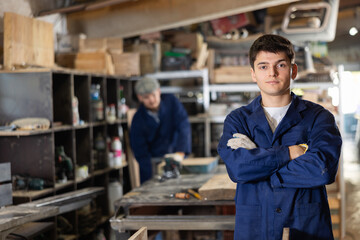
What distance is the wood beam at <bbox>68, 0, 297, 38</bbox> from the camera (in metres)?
5.20

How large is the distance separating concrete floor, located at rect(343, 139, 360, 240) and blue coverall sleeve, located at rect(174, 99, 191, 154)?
1.99 metres

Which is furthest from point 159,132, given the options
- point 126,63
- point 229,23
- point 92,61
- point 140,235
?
point 140,235

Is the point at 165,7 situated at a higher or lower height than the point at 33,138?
higher

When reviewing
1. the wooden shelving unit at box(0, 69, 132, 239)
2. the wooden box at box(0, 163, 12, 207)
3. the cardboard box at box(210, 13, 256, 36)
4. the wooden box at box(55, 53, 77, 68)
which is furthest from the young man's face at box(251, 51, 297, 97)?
the cardboard box at box(210, 13, 256, 36)

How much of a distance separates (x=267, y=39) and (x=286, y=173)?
0.66 meters

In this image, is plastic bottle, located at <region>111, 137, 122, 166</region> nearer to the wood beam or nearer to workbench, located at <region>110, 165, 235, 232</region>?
the wood beam

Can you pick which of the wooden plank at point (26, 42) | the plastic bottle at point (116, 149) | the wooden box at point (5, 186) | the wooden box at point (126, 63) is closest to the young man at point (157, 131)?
the plastic bottle at point (116, 149)

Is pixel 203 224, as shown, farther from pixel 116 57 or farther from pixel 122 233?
pixel 116 57

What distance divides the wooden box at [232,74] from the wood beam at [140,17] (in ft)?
2.10

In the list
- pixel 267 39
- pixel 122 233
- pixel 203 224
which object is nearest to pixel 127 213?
pixel 122 233

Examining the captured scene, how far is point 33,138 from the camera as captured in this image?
3641mm

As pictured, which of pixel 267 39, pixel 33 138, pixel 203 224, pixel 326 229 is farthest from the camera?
pixel 33 138

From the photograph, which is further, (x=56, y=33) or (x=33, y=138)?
(x=56, y=33)

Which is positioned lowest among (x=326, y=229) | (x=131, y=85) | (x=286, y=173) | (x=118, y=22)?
(x=326, y=229)
